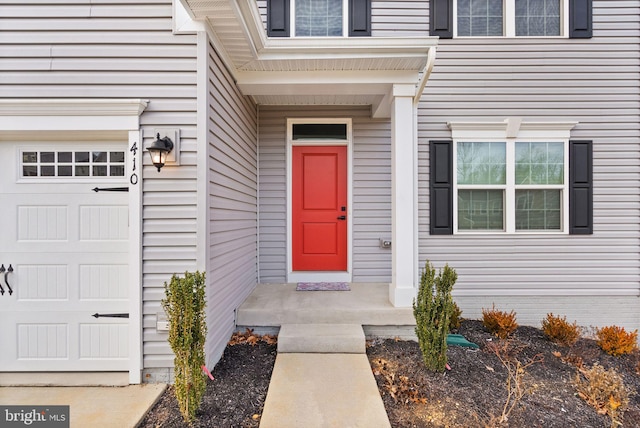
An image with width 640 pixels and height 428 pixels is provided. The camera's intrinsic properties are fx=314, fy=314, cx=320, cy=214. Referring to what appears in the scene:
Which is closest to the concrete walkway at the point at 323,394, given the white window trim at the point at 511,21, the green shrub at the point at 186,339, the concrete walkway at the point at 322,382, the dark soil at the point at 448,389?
the concrete walkway at the point at 322,382

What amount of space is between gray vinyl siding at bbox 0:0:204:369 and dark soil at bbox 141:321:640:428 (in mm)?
565

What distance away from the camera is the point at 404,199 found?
3367mm

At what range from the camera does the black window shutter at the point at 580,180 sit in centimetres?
416

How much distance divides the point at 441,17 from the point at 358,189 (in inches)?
99.1

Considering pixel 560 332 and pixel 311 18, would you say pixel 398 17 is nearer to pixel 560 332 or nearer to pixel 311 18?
pixel 311 18

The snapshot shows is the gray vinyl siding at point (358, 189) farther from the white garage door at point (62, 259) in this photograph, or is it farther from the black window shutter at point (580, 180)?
the black window shutter at point (580, 180)

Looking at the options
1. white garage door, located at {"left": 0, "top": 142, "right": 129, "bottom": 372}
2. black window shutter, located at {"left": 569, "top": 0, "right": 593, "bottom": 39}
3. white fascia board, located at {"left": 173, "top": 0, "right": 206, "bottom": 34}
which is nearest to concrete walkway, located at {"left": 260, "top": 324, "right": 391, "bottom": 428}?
white garage door, located at {"left": 0, "top": 142, "right": 129, "bottom": 372}

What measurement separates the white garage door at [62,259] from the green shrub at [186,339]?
91 centimetres

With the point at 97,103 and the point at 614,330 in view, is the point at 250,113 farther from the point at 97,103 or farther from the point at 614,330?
the point at 614,330

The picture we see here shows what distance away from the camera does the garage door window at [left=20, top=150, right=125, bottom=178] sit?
→ 104 inches

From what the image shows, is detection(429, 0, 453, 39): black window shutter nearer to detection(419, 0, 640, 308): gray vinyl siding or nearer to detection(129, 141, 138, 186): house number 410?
detection(419, 0, 640, 308): gray vinyl siding

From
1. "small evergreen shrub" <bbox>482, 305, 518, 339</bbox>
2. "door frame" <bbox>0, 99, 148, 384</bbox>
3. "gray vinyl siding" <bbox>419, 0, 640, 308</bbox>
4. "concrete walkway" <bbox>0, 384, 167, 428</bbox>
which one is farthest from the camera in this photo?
"gray vinyl siding" <bbox>419, 0, 640, 308</bbox>

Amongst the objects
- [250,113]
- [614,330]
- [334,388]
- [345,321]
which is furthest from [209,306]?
[614,330]

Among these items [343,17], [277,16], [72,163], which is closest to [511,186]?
[343,17]
